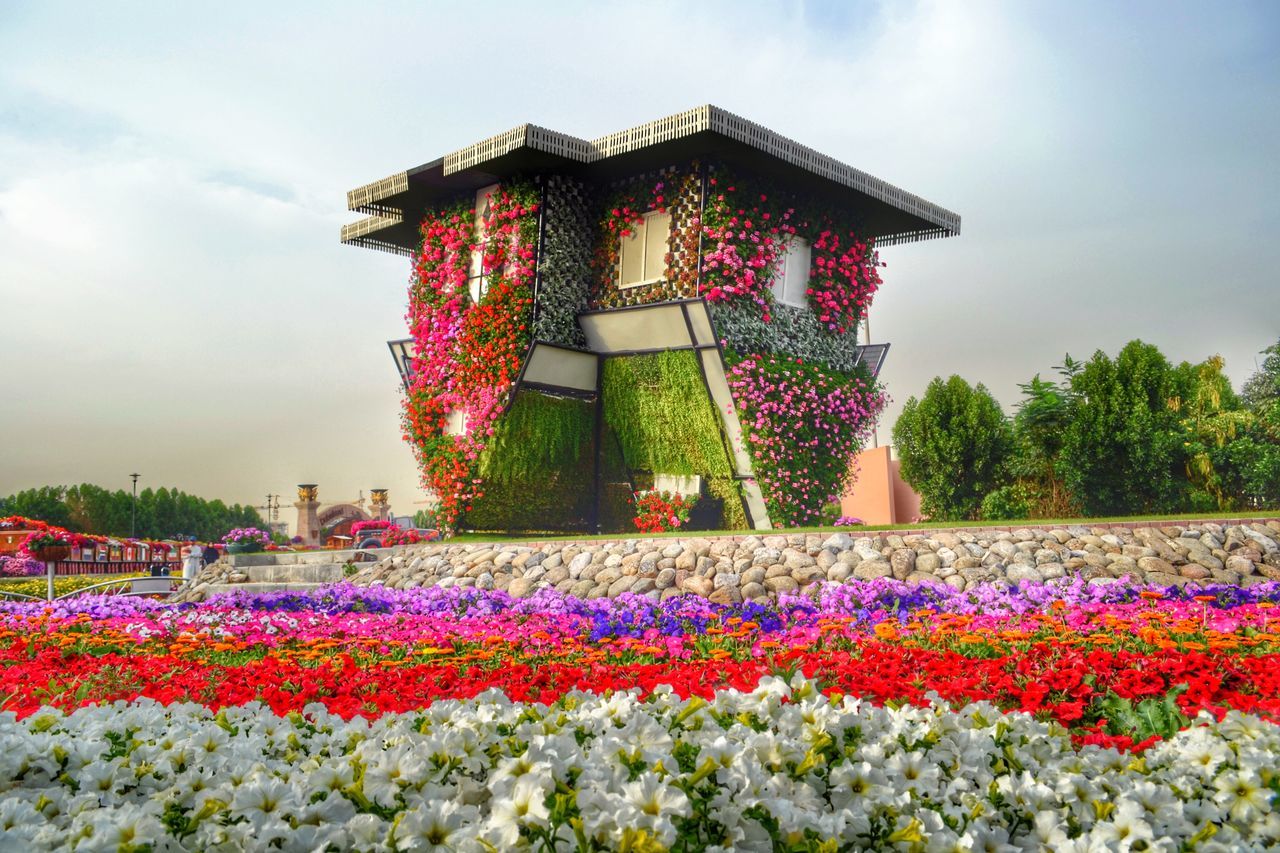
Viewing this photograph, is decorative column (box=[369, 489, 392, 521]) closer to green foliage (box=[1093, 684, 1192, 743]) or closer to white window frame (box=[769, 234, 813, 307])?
white window frame (box=[769, 234, 813, 307])

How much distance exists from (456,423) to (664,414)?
3.75 m

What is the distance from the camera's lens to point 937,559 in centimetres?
1032

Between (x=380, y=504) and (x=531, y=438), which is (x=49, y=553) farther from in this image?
(x=380, y=504)

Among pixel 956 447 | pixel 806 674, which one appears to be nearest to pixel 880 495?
pixel 956 447

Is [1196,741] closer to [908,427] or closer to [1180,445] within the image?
[1180,445]

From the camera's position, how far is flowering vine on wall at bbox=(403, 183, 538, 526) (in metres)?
16.1

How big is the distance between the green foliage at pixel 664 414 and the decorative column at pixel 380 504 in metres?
42.2

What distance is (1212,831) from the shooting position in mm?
2494

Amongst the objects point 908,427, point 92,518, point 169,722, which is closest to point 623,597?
point 169,722

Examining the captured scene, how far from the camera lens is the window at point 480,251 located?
16.8 meters

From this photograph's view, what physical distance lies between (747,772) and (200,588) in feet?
46.1

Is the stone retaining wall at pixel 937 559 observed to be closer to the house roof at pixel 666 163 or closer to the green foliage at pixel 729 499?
the green foliage at pixel 729 499

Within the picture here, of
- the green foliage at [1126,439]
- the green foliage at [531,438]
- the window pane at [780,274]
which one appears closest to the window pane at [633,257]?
the window pane at [780,274]

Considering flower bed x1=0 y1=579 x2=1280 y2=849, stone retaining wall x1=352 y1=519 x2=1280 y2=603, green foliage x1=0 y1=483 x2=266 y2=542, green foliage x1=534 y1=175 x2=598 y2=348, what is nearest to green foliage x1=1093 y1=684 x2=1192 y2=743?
flower bed x1=0 y1=579 x2=1280 y2=849
